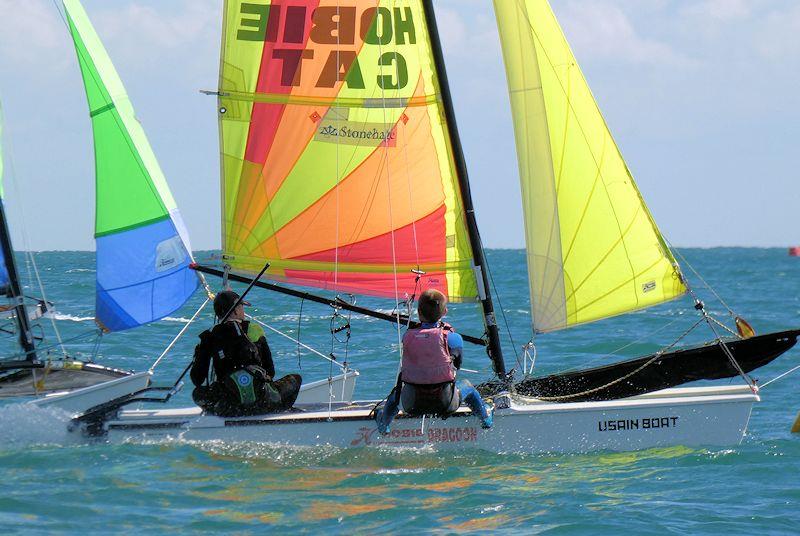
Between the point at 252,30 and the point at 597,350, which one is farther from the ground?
the point at 252,30

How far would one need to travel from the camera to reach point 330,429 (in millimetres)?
8523

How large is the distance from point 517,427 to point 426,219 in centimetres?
195

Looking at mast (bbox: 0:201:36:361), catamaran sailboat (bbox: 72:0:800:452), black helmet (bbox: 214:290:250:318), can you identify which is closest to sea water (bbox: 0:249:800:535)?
catamaran sailboat (bbox: 72:0:800:452)

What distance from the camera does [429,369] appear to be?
819 centimetres

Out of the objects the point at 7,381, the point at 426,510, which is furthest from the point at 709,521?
the point at 7,381

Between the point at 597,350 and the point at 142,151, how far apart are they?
7.49 metres

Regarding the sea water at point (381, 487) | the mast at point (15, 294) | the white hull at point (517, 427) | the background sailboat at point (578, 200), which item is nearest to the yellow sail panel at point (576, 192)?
the background sailboat at point (578, 200)

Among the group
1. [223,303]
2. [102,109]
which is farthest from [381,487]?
[102,109]

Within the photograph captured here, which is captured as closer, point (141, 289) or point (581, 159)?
point (581, 159)

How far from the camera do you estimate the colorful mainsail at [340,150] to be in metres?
9.54

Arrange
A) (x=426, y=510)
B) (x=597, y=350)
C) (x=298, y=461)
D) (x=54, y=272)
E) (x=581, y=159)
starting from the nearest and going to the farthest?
(x=426, y=510)
(x=298, y=461)
(x=581, y=159)
(x=597, y=350)
(x=54, y=272)

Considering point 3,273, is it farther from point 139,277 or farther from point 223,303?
point 223,303

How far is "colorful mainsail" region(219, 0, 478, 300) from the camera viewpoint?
9.54 metres

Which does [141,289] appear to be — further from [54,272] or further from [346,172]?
[54,272]
